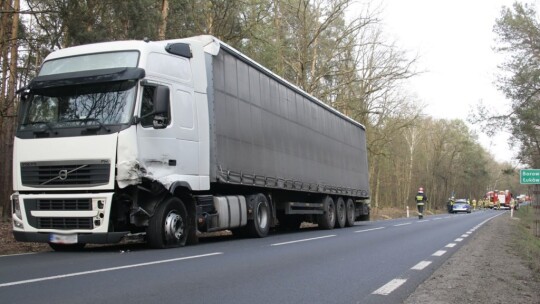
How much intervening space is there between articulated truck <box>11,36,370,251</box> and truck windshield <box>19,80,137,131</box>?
0.07 ft

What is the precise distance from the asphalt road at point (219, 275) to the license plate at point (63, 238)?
10.1 inches

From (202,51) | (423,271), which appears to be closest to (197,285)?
(423,271)

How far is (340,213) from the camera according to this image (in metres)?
19.2

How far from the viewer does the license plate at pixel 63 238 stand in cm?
863

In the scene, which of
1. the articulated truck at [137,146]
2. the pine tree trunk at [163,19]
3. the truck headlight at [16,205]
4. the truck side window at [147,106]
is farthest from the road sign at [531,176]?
the truck headlight at [16,205]

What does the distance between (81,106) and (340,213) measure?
1233 centimetres

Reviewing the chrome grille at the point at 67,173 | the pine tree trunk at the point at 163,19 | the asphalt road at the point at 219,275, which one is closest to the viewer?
the asphalt road at the point at 219,275

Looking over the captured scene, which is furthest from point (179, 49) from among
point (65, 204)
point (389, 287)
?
point (389, 287)

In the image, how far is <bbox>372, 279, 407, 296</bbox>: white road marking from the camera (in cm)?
584

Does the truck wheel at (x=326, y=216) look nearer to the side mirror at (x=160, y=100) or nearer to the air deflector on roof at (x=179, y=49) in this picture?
the air deflector on roof at (x=179, y=49)

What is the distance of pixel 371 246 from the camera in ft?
36.7

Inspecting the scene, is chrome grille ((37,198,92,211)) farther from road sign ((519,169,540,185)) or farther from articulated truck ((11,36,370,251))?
road sign ((519,169,540,185))

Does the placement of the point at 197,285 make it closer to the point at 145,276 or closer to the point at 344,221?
the point at 145,276

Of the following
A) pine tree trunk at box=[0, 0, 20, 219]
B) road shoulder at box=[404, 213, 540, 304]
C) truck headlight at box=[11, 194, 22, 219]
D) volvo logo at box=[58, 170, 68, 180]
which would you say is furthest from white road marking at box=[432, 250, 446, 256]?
pine tree trunk at box=[0, 0, 20, 219]
